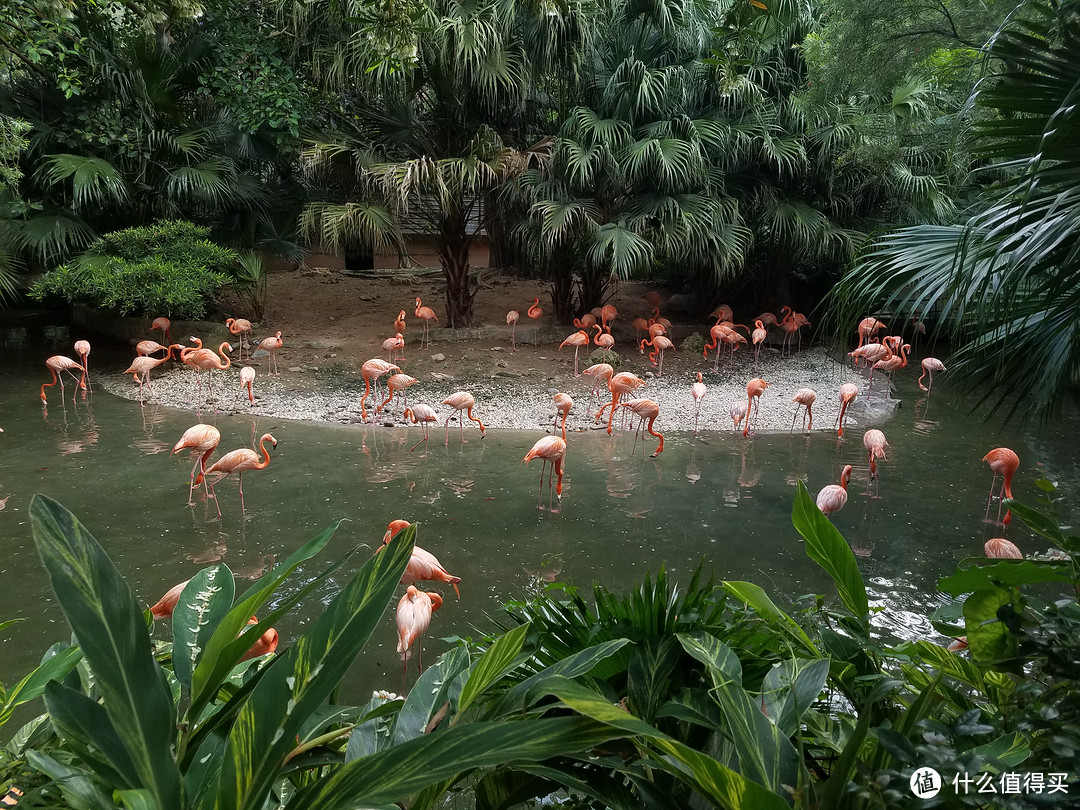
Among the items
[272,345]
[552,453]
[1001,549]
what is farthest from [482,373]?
[1001,549]

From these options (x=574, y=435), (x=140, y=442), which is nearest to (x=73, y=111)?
(x=140, y=442)

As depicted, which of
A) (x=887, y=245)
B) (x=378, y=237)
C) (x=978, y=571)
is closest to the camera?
(x=978, y=571)

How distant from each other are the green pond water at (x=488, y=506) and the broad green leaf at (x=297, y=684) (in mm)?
2160

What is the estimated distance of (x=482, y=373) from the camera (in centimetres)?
→ 812

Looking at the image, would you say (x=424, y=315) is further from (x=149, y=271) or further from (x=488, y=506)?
(x=488, y=506)

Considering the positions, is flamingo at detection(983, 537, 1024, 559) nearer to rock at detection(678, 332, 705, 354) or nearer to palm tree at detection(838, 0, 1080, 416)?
palm tree at detection(838, 0, 1080, 416)

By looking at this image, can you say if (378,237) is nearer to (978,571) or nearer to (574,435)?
(574,435)

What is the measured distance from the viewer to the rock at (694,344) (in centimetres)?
948

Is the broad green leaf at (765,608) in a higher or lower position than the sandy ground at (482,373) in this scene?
higher

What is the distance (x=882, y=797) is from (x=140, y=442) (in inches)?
238

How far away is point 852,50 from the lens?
20.0 feet

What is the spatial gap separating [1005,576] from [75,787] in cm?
121

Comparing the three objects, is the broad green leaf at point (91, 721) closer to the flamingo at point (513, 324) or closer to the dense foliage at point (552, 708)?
the dense foliage at point (552, 708)

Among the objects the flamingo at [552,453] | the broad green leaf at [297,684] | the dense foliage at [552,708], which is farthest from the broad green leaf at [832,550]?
the flamingo at [552,453]
